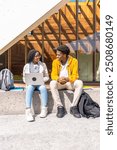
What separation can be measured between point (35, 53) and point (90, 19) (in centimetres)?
361

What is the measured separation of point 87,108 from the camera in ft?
16.8

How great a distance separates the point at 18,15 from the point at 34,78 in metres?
1.06

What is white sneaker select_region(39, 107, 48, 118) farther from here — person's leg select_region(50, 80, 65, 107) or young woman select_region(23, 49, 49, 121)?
person's leg select_region(50, 80, 65, 107)

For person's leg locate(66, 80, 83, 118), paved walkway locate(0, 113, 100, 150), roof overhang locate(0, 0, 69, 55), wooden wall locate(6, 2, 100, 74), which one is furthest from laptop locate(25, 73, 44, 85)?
wooden wall locate(6, 2, 100, 74)

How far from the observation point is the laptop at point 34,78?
5215 millimetres

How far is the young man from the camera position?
5.14m

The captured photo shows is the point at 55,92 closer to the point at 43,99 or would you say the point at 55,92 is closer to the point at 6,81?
the point at 43,99

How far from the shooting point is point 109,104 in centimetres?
230

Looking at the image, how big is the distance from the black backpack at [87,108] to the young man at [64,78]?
0.07 meters

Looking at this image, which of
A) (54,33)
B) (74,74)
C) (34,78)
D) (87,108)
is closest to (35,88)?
(34,78)

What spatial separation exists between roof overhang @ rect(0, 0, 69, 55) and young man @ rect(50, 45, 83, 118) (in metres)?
0.75

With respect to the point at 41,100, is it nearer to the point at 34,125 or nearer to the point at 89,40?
the point at 34,125

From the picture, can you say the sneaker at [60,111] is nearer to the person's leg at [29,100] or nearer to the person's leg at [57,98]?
the person's leg at [57,98]

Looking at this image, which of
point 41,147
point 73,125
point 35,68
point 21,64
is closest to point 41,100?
point 35,68
